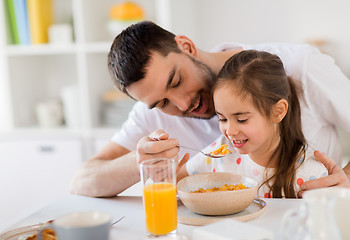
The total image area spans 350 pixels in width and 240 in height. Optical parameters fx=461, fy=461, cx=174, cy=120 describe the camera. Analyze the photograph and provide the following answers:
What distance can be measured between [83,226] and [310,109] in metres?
1.16

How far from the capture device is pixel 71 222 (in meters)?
0.84

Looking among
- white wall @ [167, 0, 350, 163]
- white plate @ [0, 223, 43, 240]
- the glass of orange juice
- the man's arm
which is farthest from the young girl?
white wall @ [167, 0, 350, 163]

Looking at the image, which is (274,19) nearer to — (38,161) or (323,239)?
(38,161)

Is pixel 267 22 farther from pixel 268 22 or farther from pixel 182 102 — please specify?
pixel 182 102

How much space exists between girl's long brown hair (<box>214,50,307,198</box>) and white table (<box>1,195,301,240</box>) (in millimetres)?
186

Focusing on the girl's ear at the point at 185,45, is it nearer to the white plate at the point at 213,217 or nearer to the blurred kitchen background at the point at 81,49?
the white plate at the point at 213,217

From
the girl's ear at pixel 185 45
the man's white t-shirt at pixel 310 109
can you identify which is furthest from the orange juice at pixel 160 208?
the man's white t-shirt at pixel 310 109

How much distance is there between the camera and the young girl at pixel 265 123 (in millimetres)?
1434

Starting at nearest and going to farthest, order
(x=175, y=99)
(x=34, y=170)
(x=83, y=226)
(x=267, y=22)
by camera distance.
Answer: (x=83, y=226)
(x=175, y=99)
(x=267, y=22)
(x=34, y=170)

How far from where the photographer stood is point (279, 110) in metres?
1.49

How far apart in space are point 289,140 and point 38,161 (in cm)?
189

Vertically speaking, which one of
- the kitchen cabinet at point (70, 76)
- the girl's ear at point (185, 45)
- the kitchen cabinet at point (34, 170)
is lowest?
the kitchen cabinet at point (34, 170)

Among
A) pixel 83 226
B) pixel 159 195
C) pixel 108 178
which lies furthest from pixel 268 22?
pixel 83 226

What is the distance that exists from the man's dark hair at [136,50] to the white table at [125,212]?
0.40 m
